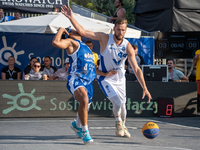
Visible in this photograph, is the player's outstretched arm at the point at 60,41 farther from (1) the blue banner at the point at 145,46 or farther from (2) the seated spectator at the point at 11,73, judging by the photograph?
(1) the blue banner at the point at 145,46

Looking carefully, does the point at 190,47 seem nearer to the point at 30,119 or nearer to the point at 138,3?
the point at 138,3

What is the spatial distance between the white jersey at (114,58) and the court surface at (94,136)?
3.90 feet

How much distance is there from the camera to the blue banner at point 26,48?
1260 cm

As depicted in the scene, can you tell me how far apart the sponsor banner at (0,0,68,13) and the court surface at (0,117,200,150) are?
293 inches

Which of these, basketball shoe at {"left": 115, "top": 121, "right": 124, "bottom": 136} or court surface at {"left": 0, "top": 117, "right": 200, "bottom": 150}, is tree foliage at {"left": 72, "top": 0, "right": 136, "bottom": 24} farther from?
basketball shoe at {"left": 115, "top": 121, "right": 124, "bottom": 136}

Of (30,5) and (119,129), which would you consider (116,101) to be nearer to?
(119,129)

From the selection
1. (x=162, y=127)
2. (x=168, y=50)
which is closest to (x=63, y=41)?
(x=162, y=127)

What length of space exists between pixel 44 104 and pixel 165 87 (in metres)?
3.45

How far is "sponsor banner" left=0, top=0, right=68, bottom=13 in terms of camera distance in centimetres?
1500

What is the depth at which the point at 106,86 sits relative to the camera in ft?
20.8

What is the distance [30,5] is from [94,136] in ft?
33.3

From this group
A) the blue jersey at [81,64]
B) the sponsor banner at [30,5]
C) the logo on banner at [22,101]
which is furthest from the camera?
the sponsor banner at [30,5]

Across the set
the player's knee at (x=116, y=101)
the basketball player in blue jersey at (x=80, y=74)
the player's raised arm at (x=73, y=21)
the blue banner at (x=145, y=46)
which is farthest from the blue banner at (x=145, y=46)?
the basketball player in blue jersey at (x=80, y=74)

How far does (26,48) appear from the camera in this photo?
504 inches
